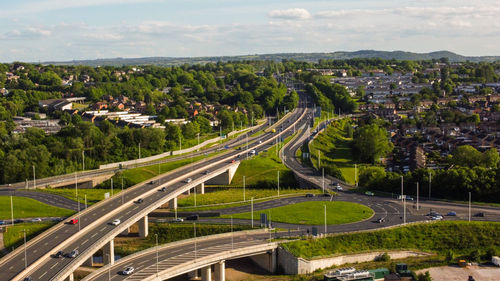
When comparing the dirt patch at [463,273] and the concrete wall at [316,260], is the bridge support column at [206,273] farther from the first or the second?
the dirt patch at [463,273]

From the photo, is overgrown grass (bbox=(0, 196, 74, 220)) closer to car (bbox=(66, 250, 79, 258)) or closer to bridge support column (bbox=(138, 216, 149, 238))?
bridge support column (bbox=(138, 216, 149, 238))

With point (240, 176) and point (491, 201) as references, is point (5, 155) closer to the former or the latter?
point (240, 176)

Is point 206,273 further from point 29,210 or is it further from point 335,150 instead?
point 335,150

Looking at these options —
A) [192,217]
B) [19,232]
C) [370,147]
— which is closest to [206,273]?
[192,217]

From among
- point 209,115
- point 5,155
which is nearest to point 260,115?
point 209,115

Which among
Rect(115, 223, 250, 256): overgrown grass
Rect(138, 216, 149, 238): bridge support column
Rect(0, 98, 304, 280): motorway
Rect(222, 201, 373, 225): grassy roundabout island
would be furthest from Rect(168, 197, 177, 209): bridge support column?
Rect(138, 216, 149, 238): bridge support column

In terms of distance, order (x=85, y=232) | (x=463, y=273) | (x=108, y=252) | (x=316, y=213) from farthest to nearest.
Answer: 1. (x=316, y=213)
2. (x=108, y=252)
3. (x=85, y=232)
4. (x=463, y=273)
